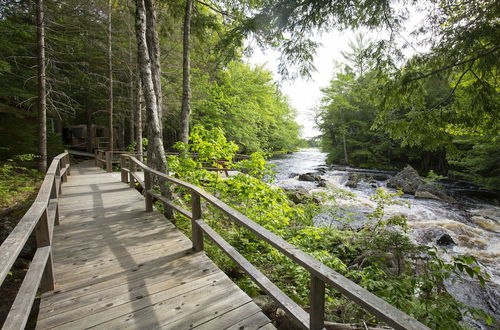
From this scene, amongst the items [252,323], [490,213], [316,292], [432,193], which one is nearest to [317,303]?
[316,292]

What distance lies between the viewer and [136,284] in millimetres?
2838

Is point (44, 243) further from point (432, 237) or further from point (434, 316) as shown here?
point (432, 237)

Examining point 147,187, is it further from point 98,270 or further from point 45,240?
point 45,240

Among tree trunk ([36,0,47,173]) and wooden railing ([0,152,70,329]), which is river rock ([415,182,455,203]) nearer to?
wooden railing ([0,152,70,329])

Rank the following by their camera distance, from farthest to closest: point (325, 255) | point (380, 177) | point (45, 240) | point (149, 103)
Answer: point (380, 177)
point (149, 103)
point (325, 255)
point (45, 240)

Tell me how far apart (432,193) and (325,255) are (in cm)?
1161

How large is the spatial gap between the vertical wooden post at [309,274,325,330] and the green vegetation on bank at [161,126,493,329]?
137 cm

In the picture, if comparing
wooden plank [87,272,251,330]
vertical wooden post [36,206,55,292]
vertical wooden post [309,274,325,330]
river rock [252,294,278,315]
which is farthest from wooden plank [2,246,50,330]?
river rock [252,294,278,315]

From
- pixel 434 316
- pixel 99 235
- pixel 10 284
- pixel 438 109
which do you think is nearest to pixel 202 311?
pixel 434 316

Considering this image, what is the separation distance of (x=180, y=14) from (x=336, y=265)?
953 cm

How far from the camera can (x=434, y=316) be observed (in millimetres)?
2338

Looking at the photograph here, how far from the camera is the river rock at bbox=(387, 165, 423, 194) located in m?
13.7

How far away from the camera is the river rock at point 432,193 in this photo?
476 inches

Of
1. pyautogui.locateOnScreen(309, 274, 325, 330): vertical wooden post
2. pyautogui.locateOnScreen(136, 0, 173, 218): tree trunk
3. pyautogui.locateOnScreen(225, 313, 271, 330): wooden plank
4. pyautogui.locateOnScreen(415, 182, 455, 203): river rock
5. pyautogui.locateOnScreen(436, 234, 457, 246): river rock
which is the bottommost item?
pyautogui.locateOnScreen(436, 234, 457, 246): river rock
